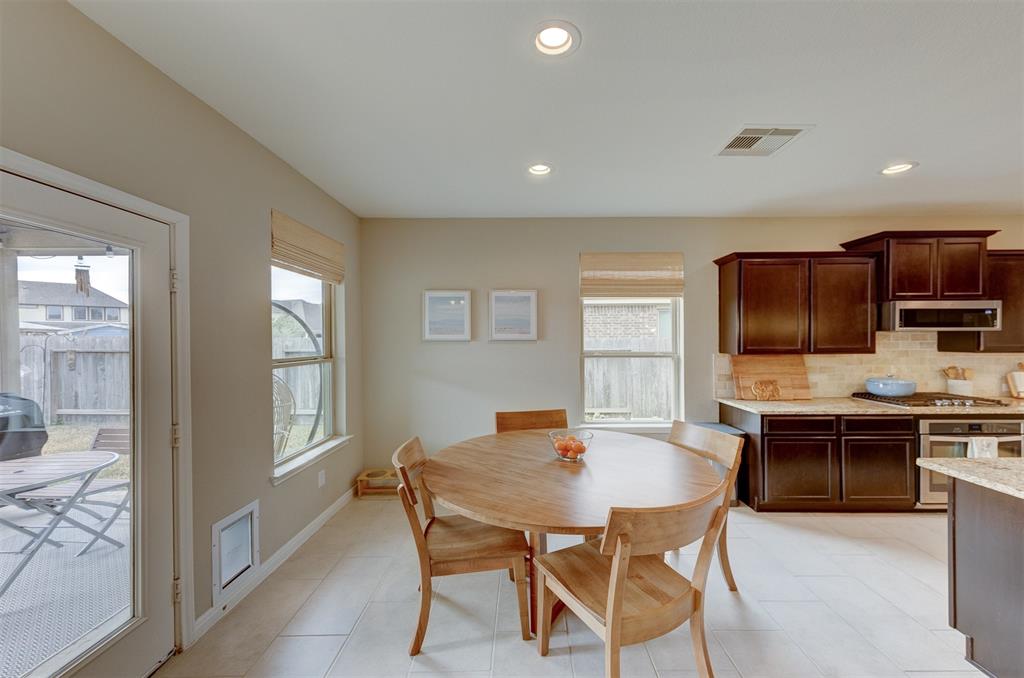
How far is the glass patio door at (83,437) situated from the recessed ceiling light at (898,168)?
4267mm

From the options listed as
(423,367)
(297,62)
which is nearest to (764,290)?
(423,367)

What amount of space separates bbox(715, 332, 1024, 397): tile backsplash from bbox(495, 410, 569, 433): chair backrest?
262 cm

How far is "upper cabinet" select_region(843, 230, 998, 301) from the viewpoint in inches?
132

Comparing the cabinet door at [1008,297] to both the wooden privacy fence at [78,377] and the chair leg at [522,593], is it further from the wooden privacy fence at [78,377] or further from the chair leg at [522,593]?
the wooden privacy fence at [78,377]

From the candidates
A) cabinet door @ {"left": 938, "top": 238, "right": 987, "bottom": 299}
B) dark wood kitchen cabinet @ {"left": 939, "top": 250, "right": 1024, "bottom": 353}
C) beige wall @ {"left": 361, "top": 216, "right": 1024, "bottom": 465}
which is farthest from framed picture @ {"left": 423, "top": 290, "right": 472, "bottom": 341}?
dark wood kitchen cabinet @ {"left": 939, "top": 250, "right": 1024, "bottom": 353}

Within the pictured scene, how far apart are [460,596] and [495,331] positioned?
2228 mm

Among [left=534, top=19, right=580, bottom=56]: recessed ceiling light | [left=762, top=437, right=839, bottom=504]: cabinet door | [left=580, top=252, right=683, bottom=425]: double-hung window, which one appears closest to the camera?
[left=534, top=19, right=580, bottom=56]: recessed ceiling light

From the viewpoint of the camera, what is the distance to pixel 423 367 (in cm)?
387

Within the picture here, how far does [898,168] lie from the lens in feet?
8.86

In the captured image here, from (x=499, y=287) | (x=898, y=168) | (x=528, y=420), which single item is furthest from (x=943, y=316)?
(x=499, y=287)

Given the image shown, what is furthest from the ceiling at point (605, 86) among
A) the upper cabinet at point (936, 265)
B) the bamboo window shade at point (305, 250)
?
the upper cabinet at point (936, 265)

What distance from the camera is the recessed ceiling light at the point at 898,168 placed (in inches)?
104

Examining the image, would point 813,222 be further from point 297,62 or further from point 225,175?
point 225,175

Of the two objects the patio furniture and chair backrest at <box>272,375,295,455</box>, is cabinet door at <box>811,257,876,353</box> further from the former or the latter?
the patio furniture
